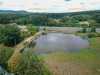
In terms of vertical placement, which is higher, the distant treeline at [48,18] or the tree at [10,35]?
the distant treeline at [48,18]

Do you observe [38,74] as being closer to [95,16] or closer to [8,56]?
[8,56]

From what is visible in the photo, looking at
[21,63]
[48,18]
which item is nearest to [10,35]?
[48,18]

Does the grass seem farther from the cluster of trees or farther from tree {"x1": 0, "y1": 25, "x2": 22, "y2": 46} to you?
tree {"x1": 0, "y1": 25, "x2": 22, "y2": 46}

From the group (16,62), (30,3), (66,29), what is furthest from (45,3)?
Result: (16,62)

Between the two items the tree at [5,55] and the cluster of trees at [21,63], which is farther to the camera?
the tree at [5,55]

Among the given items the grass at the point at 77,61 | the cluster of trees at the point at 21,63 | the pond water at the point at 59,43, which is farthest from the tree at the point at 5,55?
the grass at the point at 77,61

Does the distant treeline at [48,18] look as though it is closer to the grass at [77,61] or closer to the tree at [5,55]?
the grass at [77,61]

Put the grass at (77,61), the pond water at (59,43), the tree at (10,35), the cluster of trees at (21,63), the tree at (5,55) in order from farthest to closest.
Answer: the tree at (10,35) → the tree at (5,55) → the pond water at (59,43) → the grass at (77,61) → the cluster of trees at (21,63)

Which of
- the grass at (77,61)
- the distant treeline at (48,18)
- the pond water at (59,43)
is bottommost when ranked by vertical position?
the grass at (77,61)
